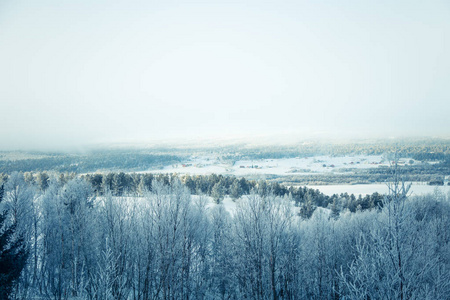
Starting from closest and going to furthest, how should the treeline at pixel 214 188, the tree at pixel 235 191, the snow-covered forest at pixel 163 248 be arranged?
the snow-covered forest at pixel 163 248 < the treeline at pixel 214 188 < the tree at pixel 235 191

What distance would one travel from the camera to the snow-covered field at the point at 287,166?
288ft

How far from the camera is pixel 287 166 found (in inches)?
4296

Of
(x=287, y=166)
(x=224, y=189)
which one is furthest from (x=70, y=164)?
(x=287, y=166)

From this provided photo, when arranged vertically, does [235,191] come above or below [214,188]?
below

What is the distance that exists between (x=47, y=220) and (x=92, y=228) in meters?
6.67

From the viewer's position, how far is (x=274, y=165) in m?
110

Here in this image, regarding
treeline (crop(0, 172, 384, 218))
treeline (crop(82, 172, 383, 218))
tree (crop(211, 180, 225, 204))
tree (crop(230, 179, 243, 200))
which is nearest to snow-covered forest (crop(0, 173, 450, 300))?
treeline (crop(0, 172, 384, 218))

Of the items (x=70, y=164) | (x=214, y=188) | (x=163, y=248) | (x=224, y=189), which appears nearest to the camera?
(x=163, y=248)

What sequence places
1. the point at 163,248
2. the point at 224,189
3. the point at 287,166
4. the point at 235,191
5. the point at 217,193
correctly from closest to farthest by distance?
the point at 163,248 → the point at 217,193 → the point at 235,191 → the point at 224,189 → the point at 287,166

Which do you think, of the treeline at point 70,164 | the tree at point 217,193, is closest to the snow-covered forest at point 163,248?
the tree at point 217,193

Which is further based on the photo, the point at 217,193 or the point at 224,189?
the point at 224,189

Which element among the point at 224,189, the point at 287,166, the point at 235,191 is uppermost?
the point at 224,189

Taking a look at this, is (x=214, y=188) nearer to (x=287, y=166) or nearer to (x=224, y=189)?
(x=224, y=189)

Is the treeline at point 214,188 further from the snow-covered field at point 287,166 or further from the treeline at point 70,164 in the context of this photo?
the snow-covered field at point 287,166
